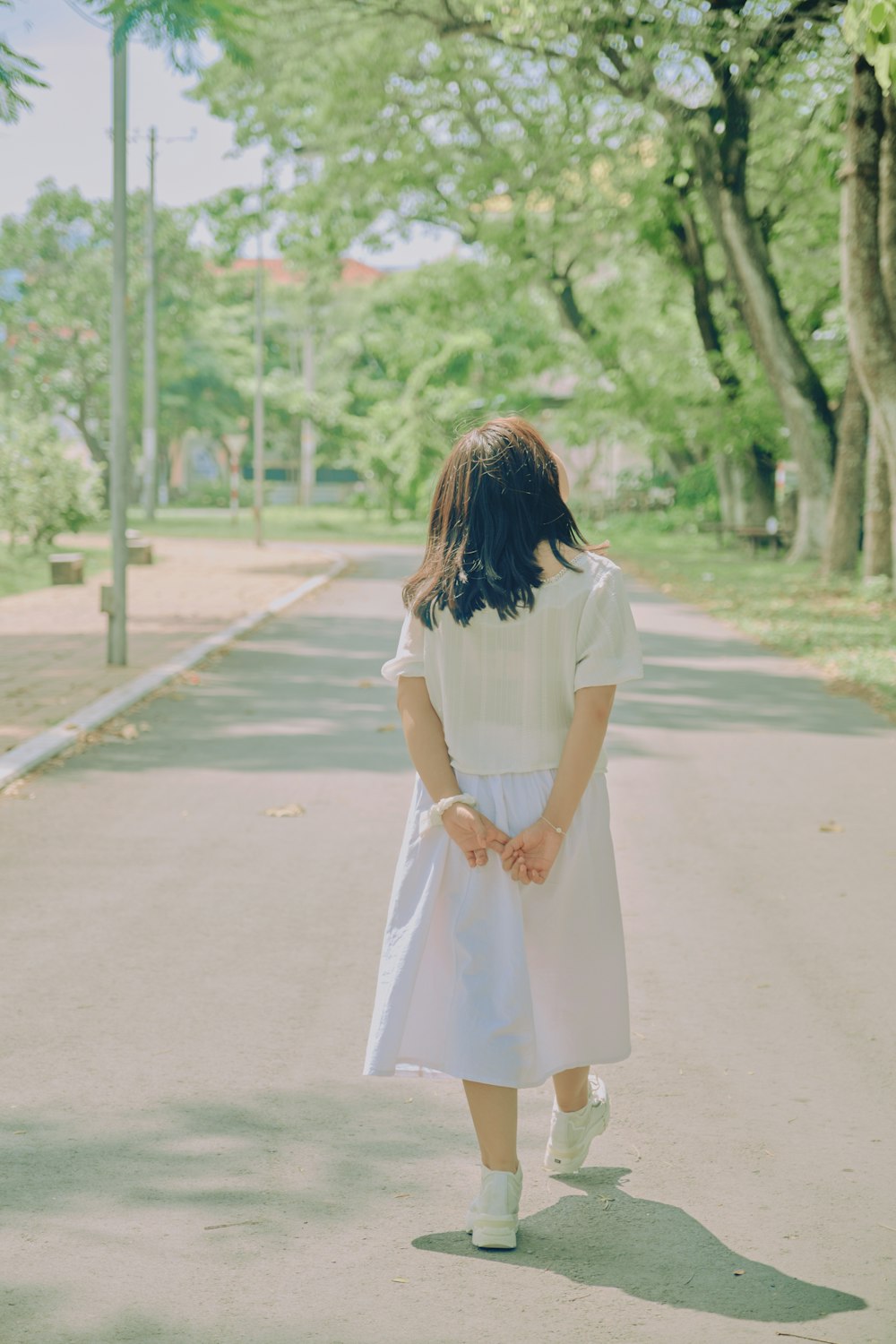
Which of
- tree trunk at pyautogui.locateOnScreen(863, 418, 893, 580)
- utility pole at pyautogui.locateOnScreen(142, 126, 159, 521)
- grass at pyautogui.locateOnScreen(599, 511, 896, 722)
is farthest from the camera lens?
utility pole at pyautogui.locateOnScreen(142, 126, 159, 521)

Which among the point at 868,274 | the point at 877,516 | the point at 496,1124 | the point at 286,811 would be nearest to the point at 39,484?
the point at 877,516

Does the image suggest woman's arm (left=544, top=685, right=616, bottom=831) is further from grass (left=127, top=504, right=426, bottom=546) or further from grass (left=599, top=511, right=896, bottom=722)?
grass (left=127, top=504, right=426, bottom=546)

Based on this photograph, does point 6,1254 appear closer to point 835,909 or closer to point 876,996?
point 876,996

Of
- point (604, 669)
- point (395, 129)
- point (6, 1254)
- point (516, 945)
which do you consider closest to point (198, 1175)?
point (6, 1254)

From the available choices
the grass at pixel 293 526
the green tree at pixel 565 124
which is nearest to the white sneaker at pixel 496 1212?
the green tree at pixel 565 124

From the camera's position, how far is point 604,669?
11.9 ft

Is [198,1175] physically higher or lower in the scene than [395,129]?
lower

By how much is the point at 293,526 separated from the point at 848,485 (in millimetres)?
27018

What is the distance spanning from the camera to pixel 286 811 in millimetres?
8414

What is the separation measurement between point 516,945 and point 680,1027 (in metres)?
1.72

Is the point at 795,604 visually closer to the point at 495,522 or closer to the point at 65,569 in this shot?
the point at 65,569

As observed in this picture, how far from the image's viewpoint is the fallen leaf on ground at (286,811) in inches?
330

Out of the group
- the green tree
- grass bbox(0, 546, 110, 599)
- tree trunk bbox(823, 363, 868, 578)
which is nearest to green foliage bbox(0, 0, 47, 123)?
the green tree

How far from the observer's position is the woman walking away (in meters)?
3.62
